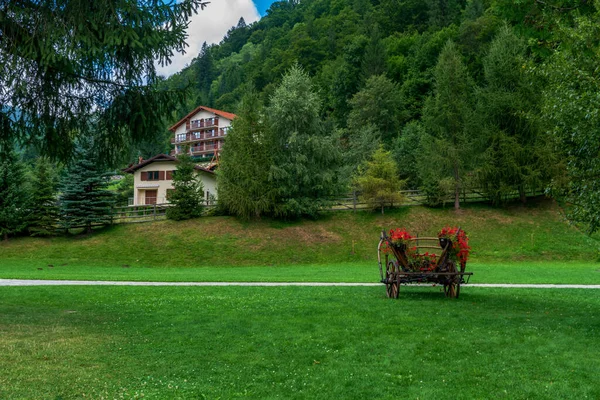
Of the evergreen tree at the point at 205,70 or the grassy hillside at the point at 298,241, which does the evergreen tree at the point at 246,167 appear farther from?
the evergreen tree at the point at 205,70

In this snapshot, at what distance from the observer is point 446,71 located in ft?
124

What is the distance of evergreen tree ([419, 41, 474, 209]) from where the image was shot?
36.7 meters

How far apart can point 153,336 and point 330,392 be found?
147 inches

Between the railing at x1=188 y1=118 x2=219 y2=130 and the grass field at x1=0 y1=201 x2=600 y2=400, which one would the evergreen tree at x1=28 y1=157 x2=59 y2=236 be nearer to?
the grass field at x1=0 y1=201 x2=600 y2=400

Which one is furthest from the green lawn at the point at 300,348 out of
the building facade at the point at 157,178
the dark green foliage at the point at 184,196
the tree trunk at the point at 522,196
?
the building facade at the point at 157,178

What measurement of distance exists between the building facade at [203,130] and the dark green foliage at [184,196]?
1679 inches

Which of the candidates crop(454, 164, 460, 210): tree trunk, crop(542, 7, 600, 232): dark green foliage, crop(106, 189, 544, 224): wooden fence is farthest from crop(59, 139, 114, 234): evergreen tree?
crop(542, 7, 600, 232): dark green foliage

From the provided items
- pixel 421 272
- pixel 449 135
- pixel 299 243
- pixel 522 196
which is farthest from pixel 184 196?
pixel 421 272

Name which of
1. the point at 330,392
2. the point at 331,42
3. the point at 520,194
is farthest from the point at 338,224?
the point at 331,42

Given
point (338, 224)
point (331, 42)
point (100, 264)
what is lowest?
point (100, 264)

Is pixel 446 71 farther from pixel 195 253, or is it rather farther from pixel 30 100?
pixel 30 100

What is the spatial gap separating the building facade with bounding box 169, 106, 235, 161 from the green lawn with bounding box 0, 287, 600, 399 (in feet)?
229

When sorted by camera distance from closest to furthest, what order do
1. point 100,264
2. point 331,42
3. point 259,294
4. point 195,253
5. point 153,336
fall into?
1. point 153,336
2. point 259,294
3. point 100,264
4. point 195,253
5. point 331,42

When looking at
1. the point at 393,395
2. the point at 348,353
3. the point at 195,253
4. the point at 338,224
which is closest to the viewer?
the point at 393,395
